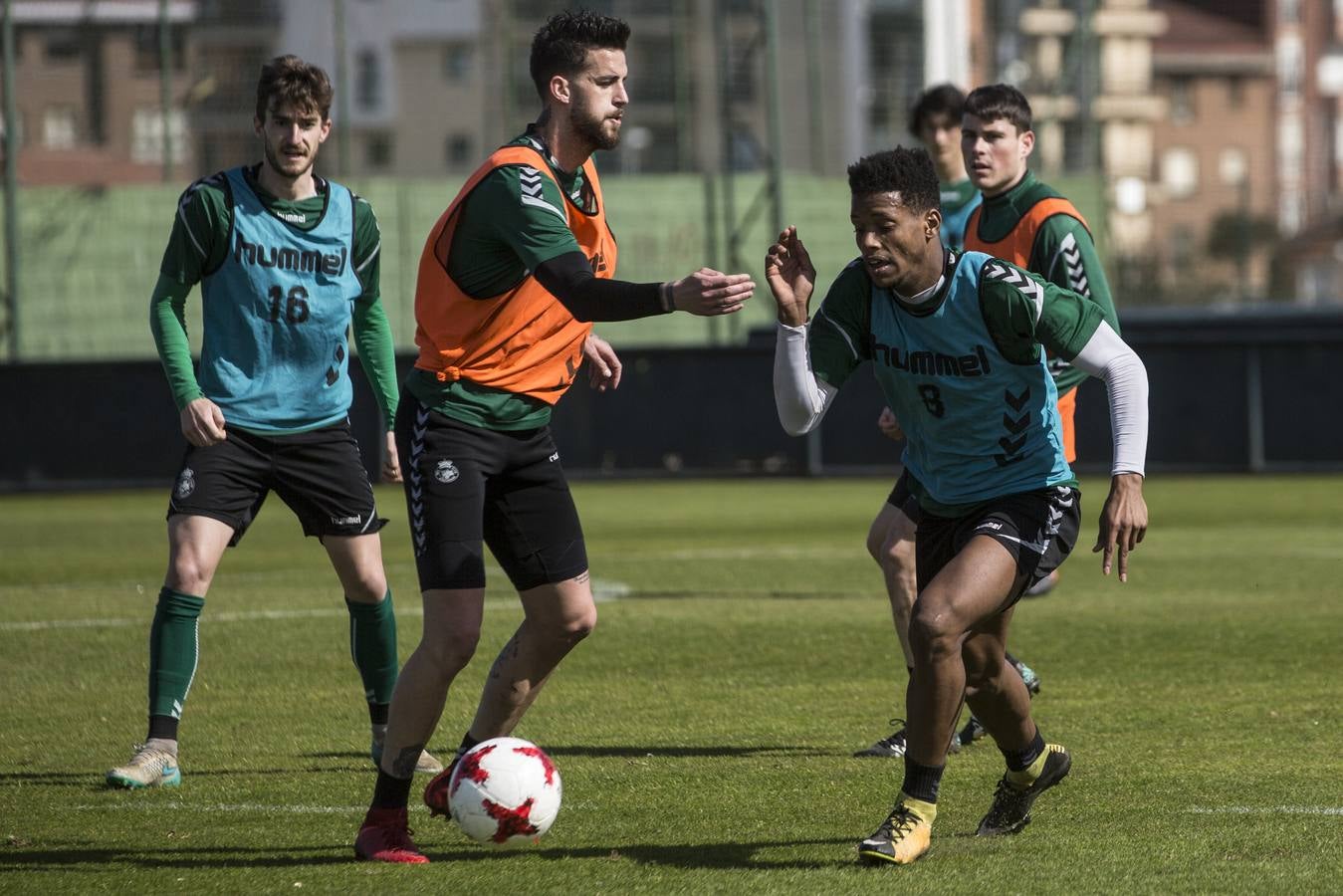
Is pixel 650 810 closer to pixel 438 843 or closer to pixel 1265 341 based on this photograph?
pixel 438 843

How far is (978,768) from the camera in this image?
673 centimetres

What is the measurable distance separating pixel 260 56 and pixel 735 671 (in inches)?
936

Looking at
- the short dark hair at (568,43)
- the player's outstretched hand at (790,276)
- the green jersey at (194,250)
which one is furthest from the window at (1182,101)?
the player's outstretched hand at (790,276)

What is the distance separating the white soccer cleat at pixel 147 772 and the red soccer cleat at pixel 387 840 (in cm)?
134

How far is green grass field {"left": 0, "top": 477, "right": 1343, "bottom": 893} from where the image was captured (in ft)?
17.3

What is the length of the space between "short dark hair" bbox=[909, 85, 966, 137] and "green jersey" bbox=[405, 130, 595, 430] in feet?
10.2

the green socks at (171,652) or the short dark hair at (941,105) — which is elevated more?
the short dark hair at (941,105)

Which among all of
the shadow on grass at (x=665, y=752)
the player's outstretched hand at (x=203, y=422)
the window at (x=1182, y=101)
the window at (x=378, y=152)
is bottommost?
the shadow on grass at (x=665, y=752)

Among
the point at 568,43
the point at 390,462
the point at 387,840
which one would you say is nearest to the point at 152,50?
the point at 390,462

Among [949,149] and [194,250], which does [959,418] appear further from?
[949,149]

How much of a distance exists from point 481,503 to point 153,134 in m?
24.5

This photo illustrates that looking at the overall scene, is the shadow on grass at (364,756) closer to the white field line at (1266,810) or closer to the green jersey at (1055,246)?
the white field line at (1266,810)

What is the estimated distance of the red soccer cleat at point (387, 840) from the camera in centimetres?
532

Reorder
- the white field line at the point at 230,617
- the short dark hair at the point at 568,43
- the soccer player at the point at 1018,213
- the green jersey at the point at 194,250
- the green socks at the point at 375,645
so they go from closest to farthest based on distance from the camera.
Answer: the short dark hair at the point at 568,43 → the green jersey at the point at 194,250 → the green socks at the point at 375,645 → the soccer player at the point at 1018,213 → the white field line at the point at 230,617
